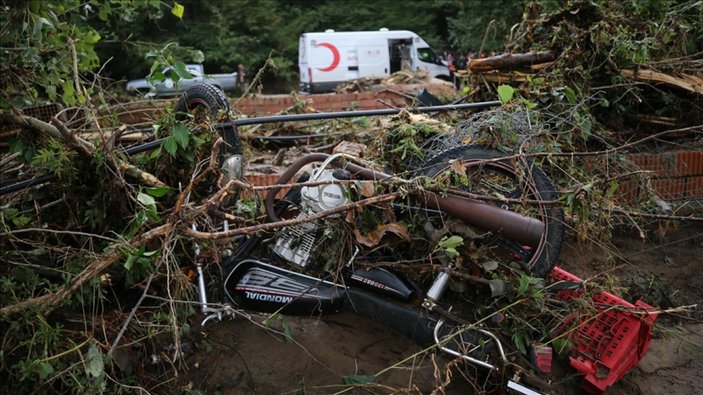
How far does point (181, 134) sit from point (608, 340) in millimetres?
2658

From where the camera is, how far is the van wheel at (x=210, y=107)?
12.6ft

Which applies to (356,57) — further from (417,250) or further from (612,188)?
(612,188)

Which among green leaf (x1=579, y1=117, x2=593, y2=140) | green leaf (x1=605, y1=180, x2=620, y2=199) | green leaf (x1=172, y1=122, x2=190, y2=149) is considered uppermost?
green leaf (x1=172, y1=122, x2=190, y2=149)

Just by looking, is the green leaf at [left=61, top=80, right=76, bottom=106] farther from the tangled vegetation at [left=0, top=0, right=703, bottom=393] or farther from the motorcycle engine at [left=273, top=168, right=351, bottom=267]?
the motorcycle engine at [left=273, top=168, right=351, bottom=267]

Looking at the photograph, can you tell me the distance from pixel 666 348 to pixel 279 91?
2611 cm

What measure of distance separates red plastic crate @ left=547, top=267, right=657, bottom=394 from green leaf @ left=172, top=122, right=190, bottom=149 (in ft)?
7.47

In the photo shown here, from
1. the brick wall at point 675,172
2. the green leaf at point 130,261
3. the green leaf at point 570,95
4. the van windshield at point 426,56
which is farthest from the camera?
the van windshield at point 426,56

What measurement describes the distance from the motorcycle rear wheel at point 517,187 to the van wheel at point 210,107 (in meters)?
1.27

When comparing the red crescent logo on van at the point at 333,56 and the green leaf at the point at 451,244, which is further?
the red crescent logo on van at the point at 333,56

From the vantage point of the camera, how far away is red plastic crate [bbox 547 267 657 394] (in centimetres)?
317

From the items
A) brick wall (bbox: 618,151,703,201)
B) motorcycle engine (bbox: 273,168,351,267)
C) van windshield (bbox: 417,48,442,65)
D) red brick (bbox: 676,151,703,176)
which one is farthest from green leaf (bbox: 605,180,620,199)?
van windshield (bbox: 417,48,442,65)

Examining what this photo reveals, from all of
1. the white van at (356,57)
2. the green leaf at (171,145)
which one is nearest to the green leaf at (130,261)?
the green leaf at (171,145)

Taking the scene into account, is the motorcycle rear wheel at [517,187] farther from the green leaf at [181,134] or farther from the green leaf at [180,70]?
the green leaf at [180,70]

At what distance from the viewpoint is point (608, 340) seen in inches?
127
